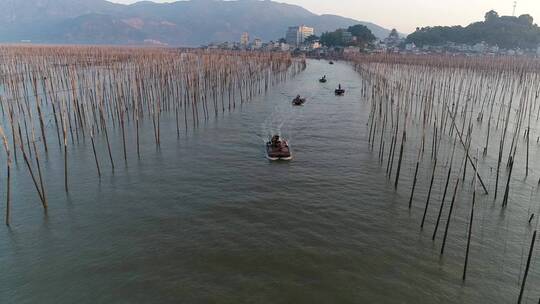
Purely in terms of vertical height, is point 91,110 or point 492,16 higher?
point 492,16

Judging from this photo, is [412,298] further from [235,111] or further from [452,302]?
[235,111]

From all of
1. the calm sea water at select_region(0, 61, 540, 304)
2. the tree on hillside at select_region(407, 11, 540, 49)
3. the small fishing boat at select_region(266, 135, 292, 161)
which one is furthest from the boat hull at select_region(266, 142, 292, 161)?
the tree on hillside at select_region(407, 11, 540, 49)

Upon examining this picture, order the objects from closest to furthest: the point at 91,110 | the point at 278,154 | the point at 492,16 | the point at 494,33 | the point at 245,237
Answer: the point at 245,237, the point at 278,154, the point at 91,110, the point at 494,33, the point at 492,16

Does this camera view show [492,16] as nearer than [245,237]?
No

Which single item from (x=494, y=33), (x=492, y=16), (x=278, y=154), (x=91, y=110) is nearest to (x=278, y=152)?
(x=278, y=154)

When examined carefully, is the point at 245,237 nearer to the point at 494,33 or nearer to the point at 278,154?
the point at 278,154

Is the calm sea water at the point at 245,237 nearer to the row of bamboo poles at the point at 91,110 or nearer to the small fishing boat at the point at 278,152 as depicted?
the small fishing boat at the point at 278,152

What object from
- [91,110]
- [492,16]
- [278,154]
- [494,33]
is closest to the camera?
[278,154]

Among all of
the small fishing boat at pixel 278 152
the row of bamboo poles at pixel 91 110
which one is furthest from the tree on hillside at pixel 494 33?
the small fishing boat at pixel 278 152

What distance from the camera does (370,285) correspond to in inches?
552

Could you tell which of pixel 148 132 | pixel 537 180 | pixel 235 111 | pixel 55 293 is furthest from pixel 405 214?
pixel 235 111

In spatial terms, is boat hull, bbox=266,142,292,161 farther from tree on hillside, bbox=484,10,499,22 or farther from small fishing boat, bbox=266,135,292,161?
tree on hillside, bbox=484,10,499,22

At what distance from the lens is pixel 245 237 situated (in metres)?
17.2

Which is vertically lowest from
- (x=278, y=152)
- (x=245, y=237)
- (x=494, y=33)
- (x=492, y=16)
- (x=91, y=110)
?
(x=245, y=237)
